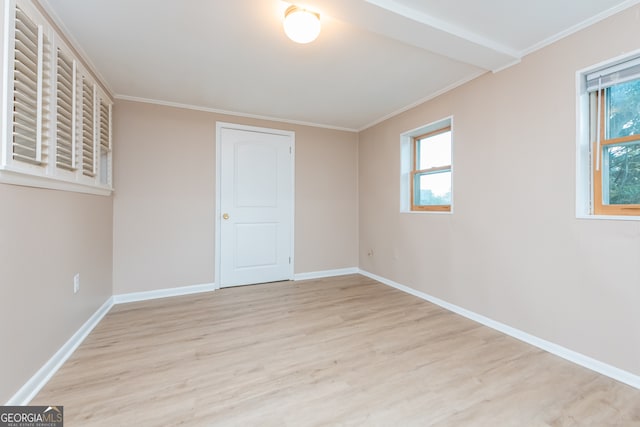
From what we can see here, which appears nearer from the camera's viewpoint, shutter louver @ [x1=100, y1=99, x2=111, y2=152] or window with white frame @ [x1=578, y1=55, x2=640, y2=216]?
window with white frame @ [x1=578, y1=55, x2=640, y2=216]

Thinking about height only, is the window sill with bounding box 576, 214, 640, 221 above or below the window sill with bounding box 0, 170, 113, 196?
below

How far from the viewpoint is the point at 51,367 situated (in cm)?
172

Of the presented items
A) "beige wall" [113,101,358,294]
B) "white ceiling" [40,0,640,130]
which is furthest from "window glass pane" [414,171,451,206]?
"beige wall" [113,101,358,294]

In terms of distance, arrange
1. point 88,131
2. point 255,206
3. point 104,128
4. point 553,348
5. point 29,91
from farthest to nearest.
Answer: point 255,206, point 104,128, point 88,131, point 553,348, point 29,91

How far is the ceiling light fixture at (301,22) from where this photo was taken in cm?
171

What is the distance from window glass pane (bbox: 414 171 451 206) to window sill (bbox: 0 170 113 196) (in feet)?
11.1

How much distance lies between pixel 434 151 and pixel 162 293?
3.68 metres

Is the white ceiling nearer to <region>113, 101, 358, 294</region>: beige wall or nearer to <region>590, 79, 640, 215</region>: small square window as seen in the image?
<region>113, 101, 358, 294</region>: beige wall

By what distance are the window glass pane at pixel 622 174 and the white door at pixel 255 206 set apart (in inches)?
126

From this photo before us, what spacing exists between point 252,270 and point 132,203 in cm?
165

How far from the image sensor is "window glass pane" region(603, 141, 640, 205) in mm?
1727

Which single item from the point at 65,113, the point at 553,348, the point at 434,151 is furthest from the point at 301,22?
the point at 553,348

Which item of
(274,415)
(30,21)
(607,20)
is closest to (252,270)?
(274,415)

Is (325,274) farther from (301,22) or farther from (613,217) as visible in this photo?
(301,22)
